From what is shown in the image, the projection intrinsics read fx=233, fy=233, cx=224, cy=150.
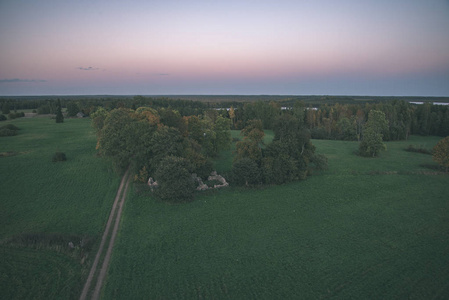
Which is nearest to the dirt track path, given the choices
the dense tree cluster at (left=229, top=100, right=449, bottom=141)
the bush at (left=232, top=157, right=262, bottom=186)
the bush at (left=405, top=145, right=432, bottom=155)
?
the bush at (left=232, top=157, right=262, bottom=186)

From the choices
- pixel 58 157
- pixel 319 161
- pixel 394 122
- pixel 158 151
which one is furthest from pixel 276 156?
pixel 394 122

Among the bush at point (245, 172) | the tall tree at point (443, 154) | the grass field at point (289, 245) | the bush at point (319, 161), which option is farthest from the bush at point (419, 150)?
the bush at point (245, 172)

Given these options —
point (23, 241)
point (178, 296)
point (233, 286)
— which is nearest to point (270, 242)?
point (233, 286)

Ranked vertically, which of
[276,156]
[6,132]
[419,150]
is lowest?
[419,150]

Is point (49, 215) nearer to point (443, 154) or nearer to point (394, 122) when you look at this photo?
point (443, 154)

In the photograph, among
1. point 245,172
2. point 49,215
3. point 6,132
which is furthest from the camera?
point 6,132

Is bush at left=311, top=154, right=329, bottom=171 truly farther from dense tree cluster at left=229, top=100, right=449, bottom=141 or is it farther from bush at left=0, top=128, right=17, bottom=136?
bush at left=0, top=128, right=17, bottom=136

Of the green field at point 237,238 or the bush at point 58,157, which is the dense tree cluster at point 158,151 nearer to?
the green field at point 237,238
